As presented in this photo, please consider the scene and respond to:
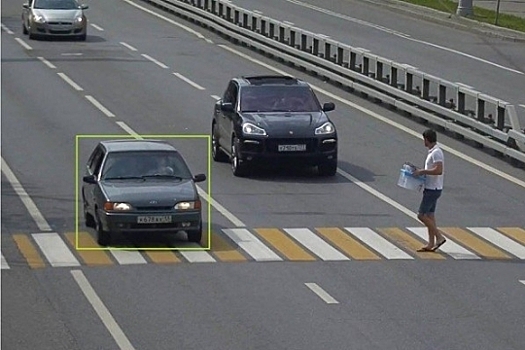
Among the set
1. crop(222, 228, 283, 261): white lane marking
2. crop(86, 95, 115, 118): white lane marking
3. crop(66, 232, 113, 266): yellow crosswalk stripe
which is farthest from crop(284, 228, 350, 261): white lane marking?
crop(86, 95, 115, 118): white lane marking

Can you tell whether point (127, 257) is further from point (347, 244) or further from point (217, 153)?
point (217, 153)

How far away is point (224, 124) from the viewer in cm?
2828

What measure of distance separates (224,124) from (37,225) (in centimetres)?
670

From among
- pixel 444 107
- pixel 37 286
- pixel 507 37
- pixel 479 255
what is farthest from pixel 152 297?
pixel 507 37

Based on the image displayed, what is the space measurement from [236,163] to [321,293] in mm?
9389

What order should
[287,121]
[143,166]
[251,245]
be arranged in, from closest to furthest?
[251,245], [143,166], [287,121]

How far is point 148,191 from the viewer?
67.9 feet

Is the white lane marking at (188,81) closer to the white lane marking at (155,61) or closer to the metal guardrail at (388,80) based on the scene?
the white lane marking at (155,61)

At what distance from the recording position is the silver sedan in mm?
48156

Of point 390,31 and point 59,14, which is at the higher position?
point 59,14

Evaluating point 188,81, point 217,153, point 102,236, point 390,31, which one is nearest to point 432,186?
point 102,236

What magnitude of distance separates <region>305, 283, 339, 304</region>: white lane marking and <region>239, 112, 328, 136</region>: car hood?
8.74 metres

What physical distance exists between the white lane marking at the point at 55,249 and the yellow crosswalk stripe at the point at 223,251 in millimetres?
2043

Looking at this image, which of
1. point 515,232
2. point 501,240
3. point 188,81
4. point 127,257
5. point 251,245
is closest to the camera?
point 127,257
